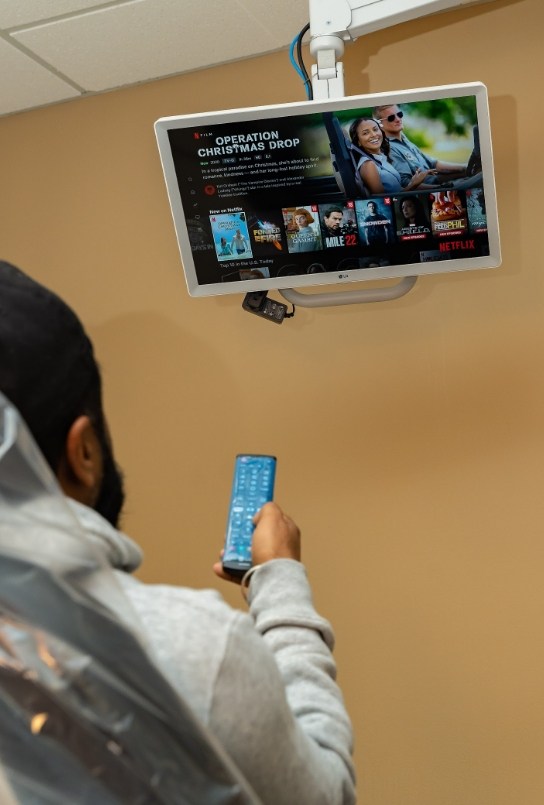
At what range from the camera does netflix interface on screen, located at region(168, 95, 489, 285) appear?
1568 millimetres

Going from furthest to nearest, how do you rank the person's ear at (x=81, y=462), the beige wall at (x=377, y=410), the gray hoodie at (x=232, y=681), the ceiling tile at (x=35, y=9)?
the beige wall at (x=377, y=410)
the ceiling tile at (x=35, y=9)
the person's ear at (x=81, y=462)
the gray hoodie at (x=232, y=681)

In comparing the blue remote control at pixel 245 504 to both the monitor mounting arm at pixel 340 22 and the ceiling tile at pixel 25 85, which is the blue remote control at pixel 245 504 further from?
the ceiling tile at pixel 25 85

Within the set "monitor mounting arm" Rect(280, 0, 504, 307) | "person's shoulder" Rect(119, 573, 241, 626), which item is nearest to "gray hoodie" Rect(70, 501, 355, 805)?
"person's shoulder" Rect(119, 573, 241, 626)

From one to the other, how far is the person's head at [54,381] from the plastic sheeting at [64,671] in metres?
0.19

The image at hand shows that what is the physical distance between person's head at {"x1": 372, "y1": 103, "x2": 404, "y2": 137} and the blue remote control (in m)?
0.69

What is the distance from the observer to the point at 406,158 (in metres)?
1.59

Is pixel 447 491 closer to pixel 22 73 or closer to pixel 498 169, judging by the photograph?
pixel 498 169

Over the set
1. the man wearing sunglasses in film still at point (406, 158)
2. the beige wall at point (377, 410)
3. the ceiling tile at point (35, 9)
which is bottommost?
the beige wall at point (377, 410)

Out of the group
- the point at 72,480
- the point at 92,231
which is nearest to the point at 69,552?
the point at 72,480

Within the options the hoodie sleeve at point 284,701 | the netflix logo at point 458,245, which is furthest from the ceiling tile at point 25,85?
the hoodie sleeve at point 284,701

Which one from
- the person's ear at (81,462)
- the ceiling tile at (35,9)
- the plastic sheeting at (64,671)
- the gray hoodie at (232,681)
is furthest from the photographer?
the ceiling tile at (35,9)

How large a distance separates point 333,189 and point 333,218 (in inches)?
2.4

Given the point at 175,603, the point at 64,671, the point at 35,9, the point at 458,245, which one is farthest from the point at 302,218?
the point at 64,671

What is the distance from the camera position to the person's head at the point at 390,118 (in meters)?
1.54
